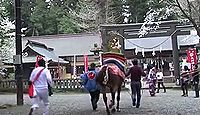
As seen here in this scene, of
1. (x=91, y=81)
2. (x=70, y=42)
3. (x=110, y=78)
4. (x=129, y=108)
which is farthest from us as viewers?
(x=70, y=42)

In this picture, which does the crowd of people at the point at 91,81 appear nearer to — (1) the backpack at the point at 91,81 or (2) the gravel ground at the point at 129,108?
(1) the backpack at the point at 91,81

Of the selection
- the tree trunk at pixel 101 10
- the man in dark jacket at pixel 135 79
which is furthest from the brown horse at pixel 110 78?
the tree trunk at pixel 101 10

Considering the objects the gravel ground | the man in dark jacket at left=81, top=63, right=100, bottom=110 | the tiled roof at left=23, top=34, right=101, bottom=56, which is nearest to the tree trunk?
the tiled roof at left=23, top=34, right=101, bottom=56

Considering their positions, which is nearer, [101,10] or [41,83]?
[41,83]

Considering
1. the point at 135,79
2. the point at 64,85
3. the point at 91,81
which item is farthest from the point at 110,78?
the point at 64,85

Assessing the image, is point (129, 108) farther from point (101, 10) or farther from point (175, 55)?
point (101, 10)

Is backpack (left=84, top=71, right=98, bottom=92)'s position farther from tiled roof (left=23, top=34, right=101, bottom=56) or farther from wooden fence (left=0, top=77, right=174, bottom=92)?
tiled roof (left=23, top=34, right=101, bottom=56)

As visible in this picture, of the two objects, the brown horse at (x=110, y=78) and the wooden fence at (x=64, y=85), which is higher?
the brown horse at (x=110, y=78)

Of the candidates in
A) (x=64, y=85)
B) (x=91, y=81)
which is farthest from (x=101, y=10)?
(x=91, y=81)

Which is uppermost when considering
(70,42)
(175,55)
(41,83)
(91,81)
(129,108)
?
(70,42)

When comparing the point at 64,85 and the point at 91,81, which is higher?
the point at 91,81

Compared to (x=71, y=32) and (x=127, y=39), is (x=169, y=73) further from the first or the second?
(x=71, y=32)

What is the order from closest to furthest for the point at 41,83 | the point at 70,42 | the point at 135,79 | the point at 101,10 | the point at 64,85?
the point at 41,83 < the point at 135,79 < the point at 64,85 < the point at 101,10 < the point at 70,42

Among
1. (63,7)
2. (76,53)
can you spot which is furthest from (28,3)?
(76,53)
